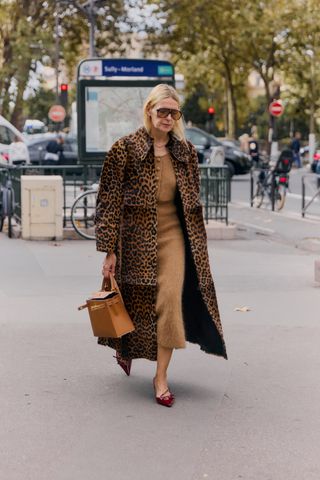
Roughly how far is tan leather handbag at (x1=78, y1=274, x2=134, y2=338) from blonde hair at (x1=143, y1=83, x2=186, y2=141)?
2.94 feet

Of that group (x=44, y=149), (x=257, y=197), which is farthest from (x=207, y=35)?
(x=257, y=197)

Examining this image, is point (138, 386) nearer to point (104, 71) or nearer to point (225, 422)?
point (225, 422)

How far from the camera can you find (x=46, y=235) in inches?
647

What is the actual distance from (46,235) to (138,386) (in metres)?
9.70

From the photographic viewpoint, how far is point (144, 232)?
648 cm

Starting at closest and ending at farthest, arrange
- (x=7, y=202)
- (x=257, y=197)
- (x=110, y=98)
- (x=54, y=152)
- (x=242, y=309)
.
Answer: (x=242, y=309) < (x=7, y=202) < (x=110, y=98) < (x=257, y=197) < (x=54, y=152)

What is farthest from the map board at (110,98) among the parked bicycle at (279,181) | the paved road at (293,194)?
the parked bicycle at (279,181)

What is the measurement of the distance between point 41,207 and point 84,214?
2.46 feet

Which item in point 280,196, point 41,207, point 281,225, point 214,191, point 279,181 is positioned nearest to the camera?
point 41,207

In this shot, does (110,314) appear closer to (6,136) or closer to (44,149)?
(6,136)

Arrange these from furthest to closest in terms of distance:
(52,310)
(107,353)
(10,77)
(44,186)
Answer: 1. (10,77)
2. (44,186)
3. (52,310)
4. (107,353)

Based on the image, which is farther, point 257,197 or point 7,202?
point 257,197

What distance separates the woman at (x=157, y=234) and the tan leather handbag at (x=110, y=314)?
0.13 m

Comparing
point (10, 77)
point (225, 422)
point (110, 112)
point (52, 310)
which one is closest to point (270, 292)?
point (52, 310)
